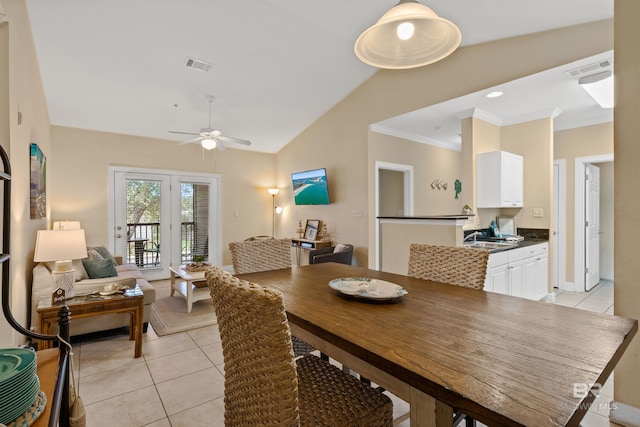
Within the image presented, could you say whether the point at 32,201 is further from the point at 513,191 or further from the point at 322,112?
the point at 513,191

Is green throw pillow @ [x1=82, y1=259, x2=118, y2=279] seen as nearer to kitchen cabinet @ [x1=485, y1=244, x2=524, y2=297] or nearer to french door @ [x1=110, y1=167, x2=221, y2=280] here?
french door @ [x1=110, y1=167, x2=221, y2=280]

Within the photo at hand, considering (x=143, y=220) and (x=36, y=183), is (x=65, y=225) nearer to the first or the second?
(x=143, y=220)

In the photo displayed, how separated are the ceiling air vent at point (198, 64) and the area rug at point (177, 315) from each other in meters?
2.93

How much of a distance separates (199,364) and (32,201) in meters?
2.22

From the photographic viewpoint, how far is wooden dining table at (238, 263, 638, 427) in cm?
72

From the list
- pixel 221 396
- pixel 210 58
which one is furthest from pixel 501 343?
pixel 210 58

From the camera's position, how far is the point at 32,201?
293 cm

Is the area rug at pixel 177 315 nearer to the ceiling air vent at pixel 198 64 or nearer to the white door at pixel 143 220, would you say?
the white door at pixel 143 220

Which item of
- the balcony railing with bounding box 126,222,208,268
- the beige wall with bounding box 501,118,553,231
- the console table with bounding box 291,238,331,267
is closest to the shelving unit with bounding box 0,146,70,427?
the console table with bounding box 291,238,331,267

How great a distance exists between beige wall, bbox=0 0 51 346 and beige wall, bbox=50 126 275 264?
2.06 metres

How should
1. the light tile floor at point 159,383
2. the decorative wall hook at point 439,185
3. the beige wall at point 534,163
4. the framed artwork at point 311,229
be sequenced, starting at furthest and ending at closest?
the decorative wall hook at point 439,185 < the framed artwork at point 311,229 < the beige wall at point 534,163 < the light tile floor at point 159,383

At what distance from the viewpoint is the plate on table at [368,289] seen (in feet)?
4.71

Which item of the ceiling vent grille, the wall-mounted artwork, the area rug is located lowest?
the area rug

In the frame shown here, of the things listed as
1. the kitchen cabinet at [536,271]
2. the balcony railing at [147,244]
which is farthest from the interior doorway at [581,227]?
the balcony railing at [147,244]
